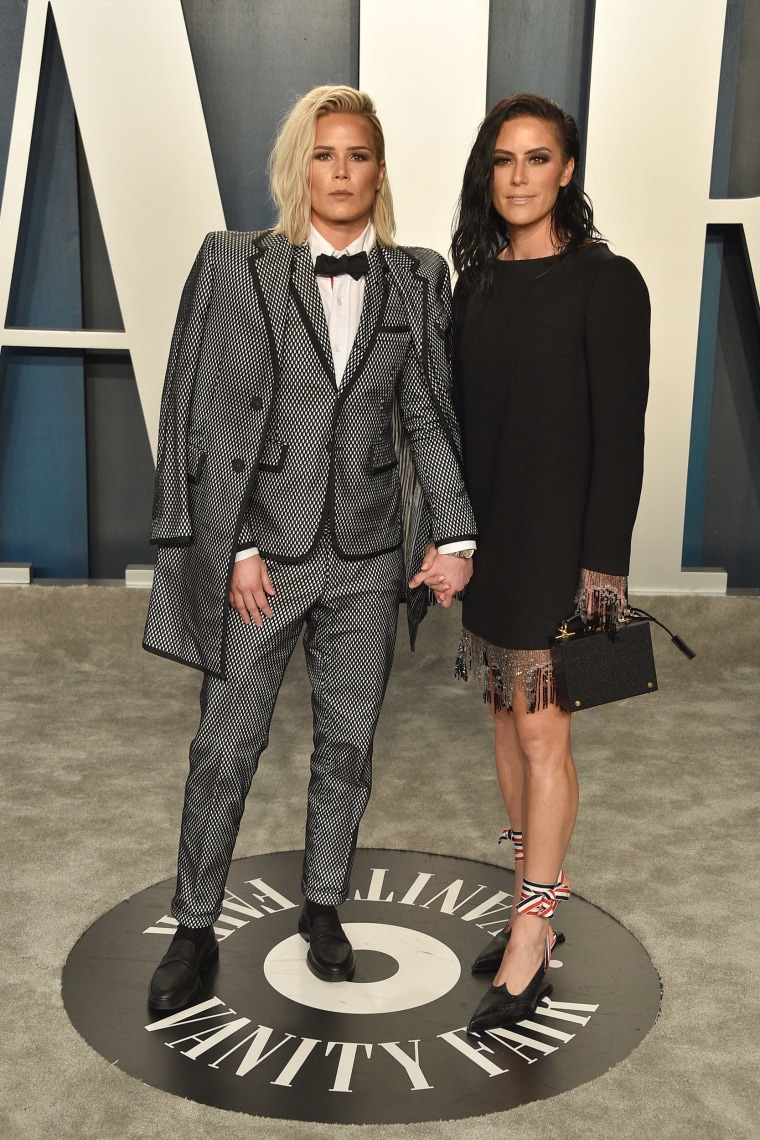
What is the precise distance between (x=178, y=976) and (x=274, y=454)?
3.43 ft

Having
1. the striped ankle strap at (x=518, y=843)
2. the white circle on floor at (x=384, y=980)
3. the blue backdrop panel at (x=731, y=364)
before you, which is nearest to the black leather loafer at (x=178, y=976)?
the white circle on floor at (x=384, y=980)

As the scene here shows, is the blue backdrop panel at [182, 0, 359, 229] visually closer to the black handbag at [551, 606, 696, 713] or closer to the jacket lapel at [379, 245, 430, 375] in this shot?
the jacket lapel at [379, 245, 430, 375]

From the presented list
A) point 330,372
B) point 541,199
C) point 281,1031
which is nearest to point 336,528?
point 330,372

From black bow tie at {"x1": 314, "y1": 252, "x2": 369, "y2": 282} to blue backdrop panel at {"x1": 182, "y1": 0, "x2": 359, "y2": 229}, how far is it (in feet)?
8.52

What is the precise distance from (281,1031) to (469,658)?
817 mm

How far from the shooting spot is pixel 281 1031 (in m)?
2.23

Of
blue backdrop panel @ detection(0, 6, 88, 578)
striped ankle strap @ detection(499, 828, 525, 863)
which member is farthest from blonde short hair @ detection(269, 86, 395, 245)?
blue backdrop panel @ detection(0, 6, 88, 578)

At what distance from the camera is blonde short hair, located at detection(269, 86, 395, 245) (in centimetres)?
217

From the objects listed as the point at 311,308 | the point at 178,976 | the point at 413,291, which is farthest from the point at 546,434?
the point at 178,976

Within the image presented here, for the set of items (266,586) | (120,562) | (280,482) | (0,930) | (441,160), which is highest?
(441,160)

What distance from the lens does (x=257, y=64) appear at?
15.1ft

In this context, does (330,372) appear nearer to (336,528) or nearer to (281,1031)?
(336,528)

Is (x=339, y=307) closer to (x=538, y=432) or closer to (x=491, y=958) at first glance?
(x=538, y=432)

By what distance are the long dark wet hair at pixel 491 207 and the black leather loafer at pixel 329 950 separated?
52.8 inches
